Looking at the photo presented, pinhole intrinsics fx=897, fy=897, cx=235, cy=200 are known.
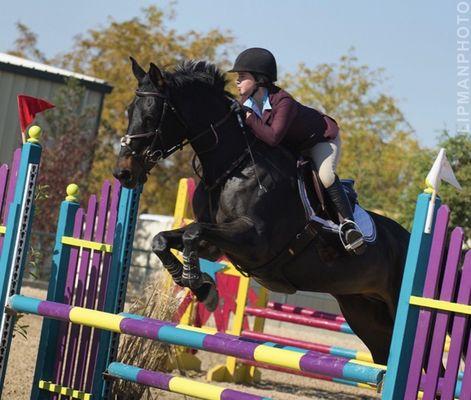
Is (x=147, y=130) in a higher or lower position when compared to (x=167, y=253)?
higher

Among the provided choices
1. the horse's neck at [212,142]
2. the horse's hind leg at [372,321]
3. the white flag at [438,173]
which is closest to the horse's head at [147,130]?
the horse's neck at [212,142]

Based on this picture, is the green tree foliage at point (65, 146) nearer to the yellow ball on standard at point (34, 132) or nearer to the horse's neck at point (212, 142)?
the yellow ball on standard at point (34, 132)

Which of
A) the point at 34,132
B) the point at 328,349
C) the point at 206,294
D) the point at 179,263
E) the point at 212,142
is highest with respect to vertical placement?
the point at 212,142

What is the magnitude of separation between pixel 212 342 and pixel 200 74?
1814 mm

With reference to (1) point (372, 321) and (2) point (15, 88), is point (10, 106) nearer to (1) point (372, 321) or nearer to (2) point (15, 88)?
(2) point (15, 88)

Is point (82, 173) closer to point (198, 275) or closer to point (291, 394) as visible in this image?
point (291, 394)

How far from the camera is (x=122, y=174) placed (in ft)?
15.2

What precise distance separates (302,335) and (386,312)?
892cm

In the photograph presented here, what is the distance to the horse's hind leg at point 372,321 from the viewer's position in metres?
5.86

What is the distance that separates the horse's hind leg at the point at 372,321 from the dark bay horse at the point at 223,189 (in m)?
0.40

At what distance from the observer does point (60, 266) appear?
5086mm

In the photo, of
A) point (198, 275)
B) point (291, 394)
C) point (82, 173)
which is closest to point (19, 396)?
point (198, 275)

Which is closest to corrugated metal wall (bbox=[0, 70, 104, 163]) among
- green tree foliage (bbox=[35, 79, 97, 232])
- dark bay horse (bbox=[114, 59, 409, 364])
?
green tree foliage (bbox=[35, 79, 97, 232])

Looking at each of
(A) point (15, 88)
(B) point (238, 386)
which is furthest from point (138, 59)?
(B) point (238, 386)
